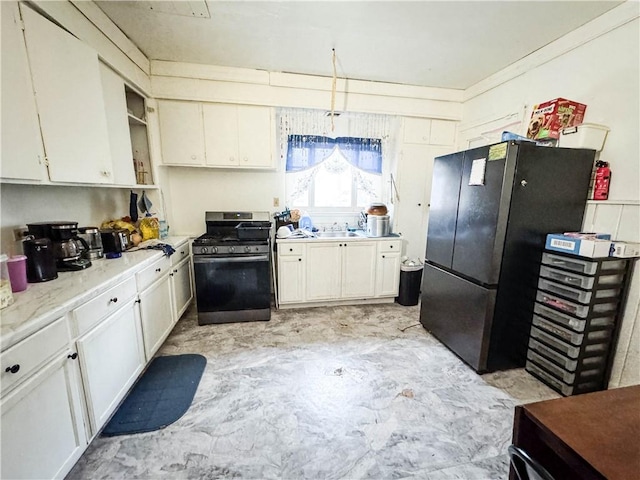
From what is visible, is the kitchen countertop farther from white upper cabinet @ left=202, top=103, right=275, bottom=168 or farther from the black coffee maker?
the black coffee maker

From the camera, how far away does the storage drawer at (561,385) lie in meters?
1.80

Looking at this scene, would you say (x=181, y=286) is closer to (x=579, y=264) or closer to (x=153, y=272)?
(x=153, y=272)

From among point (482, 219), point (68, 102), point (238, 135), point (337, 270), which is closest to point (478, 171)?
point (482, 219)

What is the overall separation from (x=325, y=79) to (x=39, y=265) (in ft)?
9.90

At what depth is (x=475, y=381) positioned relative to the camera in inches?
78.3

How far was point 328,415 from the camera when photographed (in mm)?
1675

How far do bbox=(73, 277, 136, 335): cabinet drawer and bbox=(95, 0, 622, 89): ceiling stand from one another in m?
1.99

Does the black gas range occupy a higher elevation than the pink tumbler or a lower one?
lower

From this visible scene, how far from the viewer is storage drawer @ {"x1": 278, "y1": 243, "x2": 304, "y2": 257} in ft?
9.84

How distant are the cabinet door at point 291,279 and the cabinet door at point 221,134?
1254mm

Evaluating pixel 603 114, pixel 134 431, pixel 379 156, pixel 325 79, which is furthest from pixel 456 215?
pixel 134 431

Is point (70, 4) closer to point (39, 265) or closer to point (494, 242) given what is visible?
point (39, 265)

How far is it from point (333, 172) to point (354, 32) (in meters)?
1.59

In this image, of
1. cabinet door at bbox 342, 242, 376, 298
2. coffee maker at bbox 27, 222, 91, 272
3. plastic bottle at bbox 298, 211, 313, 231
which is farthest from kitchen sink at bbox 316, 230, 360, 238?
coffee maker at bbox 27, 222, 91, 272
